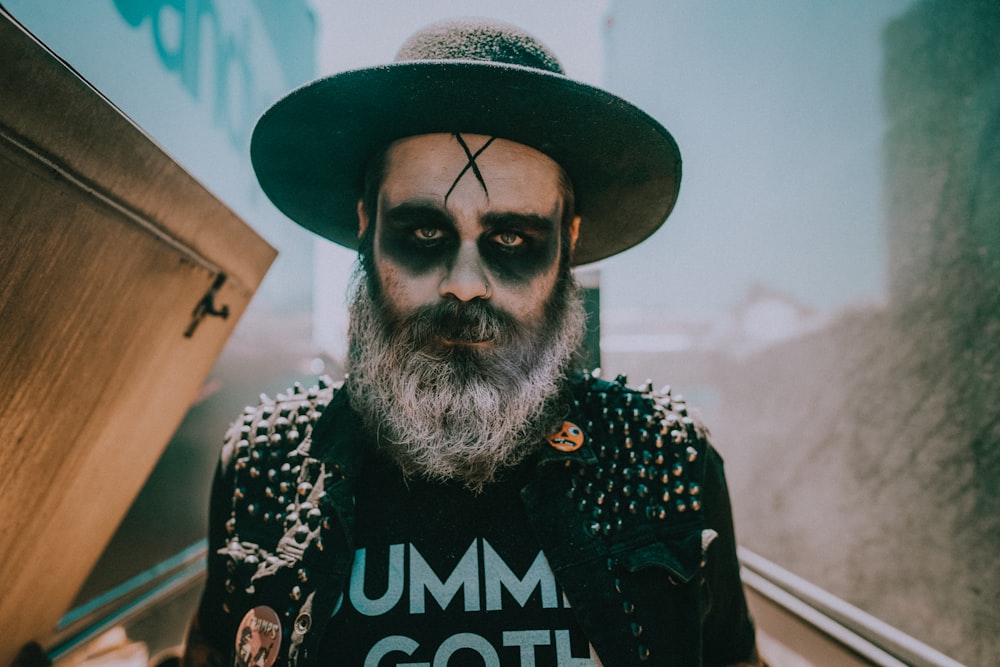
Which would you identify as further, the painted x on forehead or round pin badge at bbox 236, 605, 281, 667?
the painted x on forehead

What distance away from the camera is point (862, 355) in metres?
1.55

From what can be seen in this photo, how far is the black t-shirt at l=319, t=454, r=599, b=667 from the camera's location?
95 cm

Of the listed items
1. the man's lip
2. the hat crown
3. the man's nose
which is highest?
the hat crown

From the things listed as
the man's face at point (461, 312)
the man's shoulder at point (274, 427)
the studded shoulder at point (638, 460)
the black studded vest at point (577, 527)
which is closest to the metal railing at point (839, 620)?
the black studded vest at point (577, 527)

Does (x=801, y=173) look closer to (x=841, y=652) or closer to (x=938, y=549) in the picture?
(x=938, y=549)

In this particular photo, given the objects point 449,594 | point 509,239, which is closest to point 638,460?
point 449,594

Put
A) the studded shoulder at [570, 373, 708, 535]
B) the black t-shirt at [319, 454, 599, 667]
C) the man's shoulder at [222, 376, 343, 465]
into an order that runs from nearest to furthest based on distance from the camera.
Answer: the black t-shirt at [319, 454, 599, 667] → the studded shoulder at [570, 373, 708, 535] → the man's shoulder at [222, 376, 343, 465]

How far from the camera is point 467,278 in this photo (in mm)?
1117

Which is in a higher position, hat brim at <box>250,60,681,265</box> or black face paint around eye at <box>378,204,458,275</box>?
hat brim at <box>250,60,681,265</box>

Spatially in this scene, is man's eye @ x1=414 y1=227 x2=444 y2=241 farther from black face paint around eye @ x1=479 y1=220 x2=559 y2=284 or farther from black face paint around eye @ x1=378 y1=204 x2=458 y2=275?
black face paint around eye @ x1=479 y1=220 x2=559 y2=284

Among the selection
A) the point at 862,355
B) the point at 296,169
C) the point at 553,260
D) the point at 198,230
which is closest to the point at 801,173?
the point at 862,355

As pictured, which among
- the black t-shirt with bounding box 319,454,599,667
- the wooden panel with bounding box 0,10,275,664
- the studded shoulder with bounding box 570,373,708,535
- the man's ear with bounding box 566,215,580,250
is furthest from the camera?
the man's ear with bounding box 566,215,580,250

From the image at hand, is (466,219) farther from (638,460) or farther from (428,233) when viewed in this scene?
(638,460)

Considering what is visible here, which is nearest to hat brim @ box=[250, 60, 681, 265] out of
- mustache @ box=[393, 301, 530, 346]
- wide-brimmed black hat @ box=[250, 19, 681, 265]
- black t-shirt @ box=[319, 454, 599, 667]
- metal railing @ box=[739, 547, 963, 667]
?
wide-brimmed black hat @ box=[250, 19, 681, 265]
